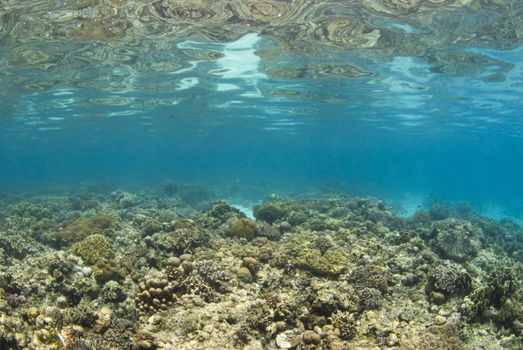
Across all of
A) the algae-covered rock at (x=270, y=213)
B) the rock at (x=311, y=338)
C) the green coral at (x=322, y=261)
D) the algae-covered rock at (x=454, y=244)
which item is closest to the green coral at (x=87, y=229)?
the algae-covered rock at (x=270, y=213)

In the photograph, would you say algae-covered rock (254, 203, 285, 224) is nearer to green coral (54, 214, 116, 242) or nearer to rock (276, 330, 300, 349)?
green coral (54, 214, 116, 242)

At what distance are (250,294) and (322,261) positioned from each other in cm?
200

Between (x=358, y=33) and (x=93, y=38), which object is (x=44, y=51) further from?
(x=358, y=33)

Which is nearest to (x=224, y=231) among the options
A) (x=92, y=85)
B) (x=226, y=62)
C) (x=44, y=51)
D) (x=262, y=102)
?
(x=226, y=62)

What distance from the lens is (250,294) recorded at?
7918 mm

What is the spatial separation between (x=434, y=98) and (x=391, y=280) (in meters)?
25.5

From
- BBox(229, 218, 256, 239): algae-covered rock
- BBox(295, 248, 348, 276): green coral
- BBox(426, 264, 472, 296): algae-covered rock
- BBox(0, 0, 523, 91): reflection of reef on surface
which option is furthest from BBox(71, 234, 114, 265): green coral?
BBox(0, 0, 523, 91): reflection of reef on surface

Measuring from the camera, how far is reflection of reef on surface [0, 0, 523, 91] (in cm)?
1388

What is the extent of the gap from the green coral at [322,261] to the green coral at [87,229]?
267 inches

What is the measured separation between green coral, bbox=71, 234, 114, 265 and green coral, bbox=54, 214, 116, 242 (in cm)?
247

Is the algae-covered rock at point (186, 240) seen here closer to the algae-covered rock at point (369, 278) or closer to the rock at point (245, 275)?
the rock at point (245, 275)

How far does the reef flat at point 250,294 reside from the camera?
20.5ft

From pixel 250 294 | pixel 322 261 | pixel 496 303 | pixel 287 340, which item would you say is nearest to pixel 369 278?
pixel 322 261

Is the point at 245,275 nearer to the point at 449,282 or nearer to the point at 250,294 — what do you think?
the point at 250,294
